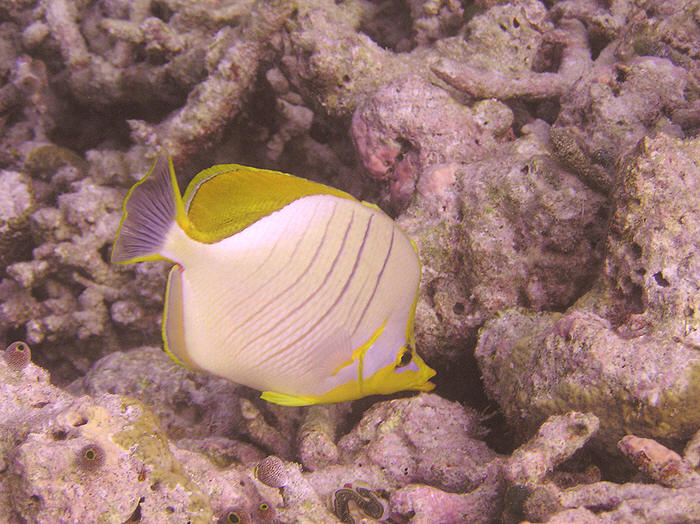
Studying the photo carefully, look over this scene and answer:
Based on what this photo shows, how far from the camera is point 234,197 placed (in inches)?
56.7

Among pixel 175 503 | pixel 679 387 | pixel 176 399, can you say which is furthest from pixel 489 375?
pixel 176 399

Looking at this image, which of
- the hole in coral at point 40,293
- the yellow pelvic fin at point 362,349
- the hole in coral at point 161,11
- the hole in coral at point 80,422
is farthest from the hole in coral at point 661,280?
the hole in coral at point 161,11

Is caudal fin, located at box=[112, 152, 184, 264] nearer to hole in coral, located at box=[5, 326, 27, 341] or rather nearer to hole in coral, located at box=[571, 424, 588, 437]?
hole in coral, located at box=[571, 424, 588, 437]

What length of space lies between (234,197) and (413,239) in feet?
3.31

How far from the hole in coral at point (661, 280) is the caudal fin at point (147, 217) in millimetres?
1618

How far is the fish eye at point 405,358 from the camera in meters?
1.62

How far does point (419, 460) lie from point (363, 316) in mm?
731

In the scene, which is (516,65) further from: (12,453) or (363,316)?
(12,453)

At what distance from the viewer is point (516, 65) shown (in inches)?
121

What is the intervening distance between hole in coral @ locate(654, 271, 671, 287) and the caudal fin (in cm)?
162

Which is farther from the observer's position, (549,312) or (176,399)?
(176,399)

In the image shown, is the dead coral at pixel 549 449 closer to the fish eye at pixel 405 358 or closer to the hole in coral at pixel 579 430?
the hole in coral at pixel 579 430

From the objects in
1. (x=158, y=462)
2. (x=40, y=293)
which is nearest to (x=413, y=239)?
(x=158, y=462)

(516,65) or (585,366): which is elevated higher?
(516,65)
